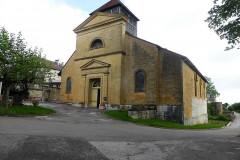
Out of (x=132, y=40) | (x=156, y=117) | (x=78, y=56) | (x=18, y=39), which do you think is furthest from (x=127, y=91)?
(x=18, y=39)

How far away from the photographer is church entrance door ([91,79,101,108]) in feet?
67.4

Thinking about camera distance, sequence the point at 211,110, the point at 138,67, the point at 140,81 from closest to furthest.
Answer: the point at 140,81
the point at 138,67
the point at 211,110

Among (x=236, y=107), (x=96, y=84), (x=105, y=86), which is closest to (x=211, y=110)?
(x=236, y=107)

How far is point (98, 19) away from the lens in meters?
21.5

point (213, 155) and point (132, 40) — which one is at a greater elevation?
point (132, 40)

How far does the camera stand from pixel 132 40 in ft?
Answer: 61.1

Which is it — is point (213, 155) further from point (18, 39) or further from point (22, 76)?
point (18, 39)

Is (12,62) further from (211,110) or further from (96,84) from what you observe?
(211,110)

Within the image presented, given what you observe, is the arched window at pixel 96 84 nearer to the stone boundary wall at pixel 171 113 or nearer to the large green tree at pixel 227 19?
the stone boundary wall at pixel 171 113

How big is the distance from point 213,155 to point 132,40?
1510cm

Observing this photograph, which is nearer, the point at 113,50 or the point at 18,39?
the point at 18,39

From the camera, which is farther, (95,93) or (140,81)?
(95,93)

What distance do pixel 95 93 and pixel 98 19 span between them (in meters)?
8.75

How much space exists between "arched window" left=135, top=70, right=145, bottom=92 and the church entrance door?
5.03 m
